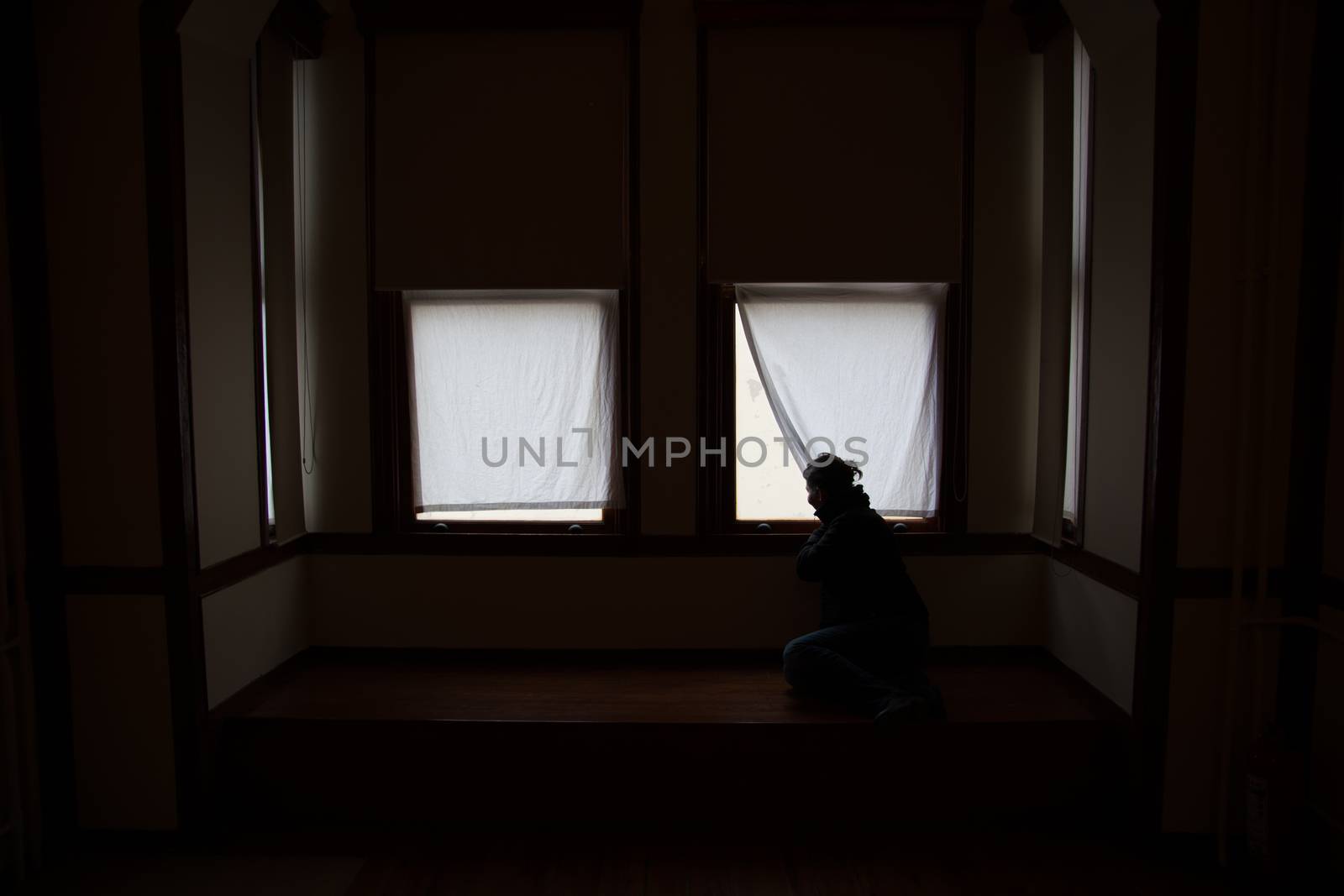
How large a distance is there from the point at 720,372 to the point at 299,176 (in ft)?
6.64

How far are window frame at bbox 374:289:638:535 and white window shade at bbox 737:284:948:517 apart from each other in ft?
1.87

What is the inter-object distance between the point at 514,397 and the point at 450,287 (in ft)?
1.79

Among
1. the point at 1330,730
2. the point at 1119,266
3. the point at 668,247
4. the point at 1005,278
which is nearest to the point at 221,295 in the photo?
the point at 668,247

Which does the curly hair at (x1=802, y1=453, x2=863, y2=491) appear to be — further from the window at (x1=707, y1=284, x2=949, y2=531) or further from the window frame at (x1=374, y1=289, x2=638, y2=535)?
the window frame at (x1=374, y1=289, x2=638, y2=535)

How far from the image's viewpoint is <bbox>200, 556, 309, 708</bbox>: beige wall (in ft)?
8.58

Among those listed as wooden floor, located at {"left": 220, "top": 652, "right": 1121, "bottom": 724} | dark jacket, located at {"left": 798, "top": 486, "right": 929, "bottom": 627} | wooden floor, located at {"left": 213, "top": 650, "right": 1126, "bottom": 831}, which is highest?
dark jacket, located at {"left": 798, "top": 486, "right": 929, "bottom": 627}

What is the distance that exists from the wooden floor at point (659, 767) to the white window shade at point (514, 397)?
101cm

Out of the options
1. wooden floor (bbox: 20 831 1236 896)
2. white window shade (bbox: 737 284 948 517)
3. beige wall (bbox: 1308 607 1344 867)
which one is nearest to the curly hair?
white window shade (bbox: 737 284 948 517)

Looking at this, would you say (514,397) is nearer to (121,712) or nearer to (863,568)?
(863,568)

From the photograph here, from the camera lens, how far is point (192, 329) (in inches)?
97.3

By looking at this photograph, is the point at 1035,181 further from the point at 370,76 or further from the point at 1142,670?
the point at 370,76

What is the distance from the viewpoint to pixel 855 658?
109 inches

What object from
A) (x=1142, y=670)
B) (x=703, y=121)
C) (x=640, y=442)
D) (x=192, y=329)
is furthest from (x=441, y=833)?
(x=703, y=121)

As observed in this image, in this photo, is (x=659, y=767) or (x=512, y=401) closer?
(x=659, y=767)
